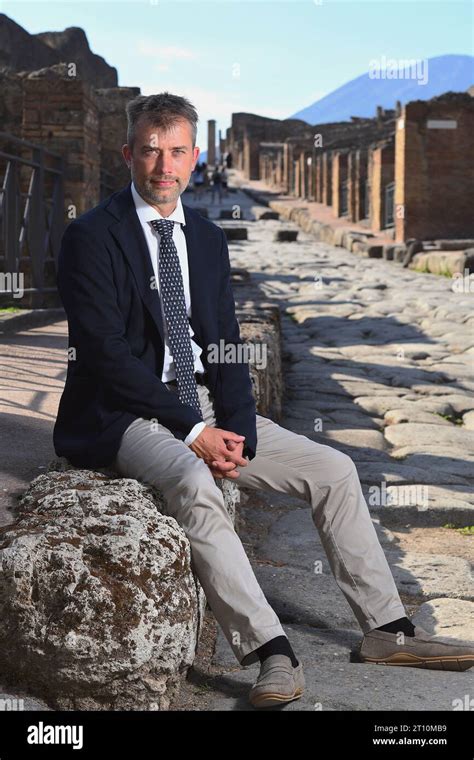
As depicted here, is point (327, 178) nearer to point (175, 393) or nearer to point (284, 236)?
point (284, 236)

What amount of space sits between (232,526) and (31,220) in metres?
6.70

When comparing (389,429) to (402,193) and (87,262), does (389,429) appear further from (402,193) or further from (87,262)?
(402,193)

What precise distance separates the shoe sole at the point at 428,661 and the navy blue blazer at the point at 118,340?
0.75m

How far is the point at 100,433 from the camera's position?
3.10 m

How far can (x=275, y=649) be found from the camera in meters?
2.78

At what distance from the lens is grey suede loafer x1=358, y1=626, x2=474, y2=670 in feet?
9.92

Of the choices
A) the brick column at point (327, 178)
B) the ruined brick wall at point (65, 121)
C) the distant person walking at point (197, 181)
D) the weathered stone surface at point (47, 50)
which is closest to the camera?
the ruined brick wall at point (65, 121)

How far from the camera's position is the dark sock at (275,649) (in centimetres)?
277

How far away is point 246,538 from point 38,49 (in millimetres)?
30274

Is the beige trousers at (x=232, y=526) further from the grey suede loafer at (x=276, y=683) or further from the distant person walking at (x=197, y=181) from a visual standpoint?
the distant person walking at (x=197, y=181)

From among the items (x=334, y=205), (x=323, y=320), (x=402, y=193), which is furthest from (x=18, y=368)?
(x=334, y=205)

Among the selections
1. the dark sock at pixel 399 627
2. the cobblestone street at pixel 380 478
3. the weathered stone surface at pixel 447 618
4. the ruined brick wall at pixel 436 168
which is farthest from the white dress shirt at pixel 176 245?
the ruined brick wall at pixel 436 168

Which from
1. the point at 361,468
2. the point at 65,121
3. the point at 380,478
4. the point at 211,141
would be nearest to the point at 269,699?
the point at 380,478

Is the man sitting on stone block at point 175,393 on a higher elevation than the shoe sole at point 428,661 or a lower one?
higher
